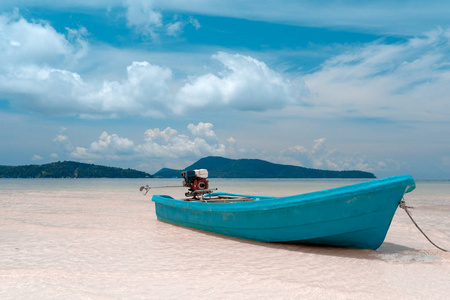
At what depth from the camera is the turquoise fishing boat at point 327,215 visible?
6.15 m

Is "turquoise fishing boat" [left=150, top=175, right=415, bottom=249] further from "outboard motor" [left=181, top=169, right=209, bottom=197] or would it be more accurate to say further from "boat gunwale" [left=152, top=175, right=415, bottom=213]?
"outboard motor" [left=181, top=169, right=209, bottom=197]

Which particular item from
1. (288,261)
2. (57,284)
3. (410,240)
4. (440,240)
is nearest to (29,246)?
(57,284)

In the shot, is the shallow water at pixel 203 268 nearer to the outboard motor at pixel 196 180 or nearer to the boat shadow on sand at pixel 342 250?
the boat shadow on sand at pixel 342 250

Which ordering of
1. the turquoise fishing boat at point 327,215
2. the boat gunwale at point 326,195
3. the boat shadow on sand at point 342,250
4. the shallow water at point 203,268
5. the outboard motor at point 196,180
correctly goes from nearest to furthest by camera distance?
1. the shallow water at point 203,268
2. the boat gunwale at point 326,195
3. the turquoise fishing boat at point 327,215
4. the boat shadow on sand at point 342,250
5. the outboard motor at point 196,180

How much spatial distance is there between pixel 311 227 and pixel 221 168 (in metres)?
143

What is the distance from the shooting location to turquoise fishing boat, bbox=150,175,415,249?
6148 mm

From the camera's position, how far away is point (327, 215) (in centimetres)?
655

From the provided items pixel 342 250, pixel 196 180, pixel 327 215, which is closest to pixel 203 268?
pixel 327 215

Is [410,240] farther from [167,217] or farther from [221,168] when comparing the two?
[221,168]

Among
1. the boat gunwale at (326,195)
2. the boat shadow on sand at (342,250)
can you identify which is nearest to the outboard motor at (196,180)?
the boat gunwale at (326,195)

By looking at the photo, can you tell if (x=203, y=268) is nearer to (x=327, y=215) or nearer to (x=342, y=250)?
(x=327, y=215)

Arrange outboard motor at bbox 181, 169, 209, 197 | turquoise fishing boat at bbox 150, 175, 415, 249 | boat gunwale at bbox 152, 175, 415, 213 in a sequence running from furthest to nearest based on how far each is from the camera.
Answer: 1. outboard motor at bbox 181, 169, 209, 197
2. turquoise fishing boat at bbox 150, 175, 415, 249
3. boat gunwale at bbox 152, 175, 415, 213

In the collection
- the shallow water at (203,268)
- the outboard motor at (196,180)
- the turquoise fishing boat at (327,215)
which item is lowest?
the shallow water at (203,268)

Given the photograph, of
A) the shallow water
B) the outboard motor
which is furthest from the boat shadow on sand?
the outboard motor
